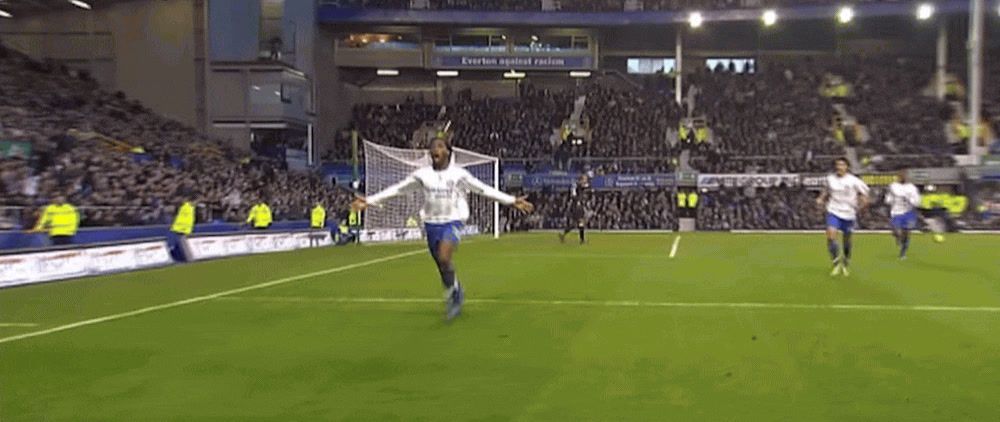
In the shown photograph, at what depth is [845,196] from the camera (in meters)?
16.9

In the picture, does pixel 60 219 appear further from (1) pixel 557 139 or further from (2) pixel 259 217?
(1) pixel 557 139

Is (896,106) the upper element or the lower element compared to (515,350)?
upper

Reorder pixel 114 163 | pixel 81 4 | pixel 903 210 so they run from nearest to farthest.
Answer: pixel 903 210, pixel 114 163, pixel 81 4

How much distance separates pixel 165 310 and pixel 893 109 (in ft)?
167

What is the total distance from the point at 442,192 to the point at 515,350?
2.81 metres

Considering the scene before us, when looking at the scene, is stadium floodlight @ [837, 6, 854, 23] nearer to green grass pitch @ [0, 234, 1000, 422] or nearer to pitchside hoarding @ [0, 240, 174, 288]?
green grass pitch @ [0, 234, 1000, 422]

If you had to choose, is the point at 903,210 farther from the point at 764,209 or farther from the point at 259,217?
the point at 764,209

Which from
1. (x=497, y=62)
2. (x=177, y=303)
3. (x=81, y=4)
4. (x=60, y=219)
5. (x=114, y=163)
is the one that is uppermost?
(x=81, y=4)

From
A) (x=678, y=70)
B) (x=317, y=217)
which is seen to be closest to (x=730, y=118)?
(x=678, y=70)

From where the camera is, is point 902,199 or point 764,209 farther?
point 764,209

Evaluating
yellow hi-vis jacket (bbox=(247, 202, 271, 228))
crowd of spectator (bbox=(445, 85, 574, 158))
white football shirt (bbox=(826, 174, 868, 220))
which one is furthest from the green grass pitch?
crowd of spectator (bbox=(445, 85, 574, 158))

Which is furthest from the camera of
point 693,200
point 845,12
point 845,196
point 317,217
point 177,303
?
point 693,200

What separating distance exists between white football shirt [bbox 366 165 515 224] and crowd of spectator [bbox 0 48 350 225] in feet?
55.3

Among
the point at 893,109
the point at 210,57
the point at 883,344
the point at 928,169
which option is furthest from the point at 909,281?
the point at 893,109
